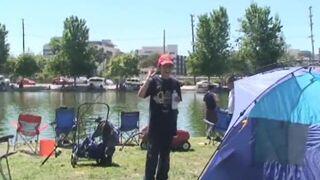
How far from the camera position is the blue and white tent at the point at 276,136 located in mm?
7133

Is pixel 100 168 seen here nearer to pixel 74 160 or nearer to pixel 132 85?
pixel 74 160

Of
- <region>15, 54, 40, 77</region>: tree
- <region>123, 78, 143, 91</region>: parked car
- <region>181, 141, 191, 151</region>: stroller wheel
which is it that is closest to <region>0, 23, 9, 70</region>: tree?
<region>15, 54, 40, 77</region>: tree

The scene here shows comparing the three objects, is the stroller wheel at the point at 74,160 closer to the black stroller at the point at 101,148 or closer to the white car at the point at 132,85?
the black stroller at the point at 101,148

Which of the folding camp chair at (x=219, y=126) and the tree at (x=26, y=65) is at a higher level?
the tree at (x=26, y=65)

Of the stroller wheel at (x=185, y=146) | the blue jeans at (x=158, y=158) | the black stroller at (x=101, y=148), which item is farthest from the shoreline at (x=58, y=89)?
the blue jeans at (x=158, y=158)

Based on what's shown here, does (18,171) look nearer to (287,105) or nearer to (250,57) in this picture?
(287,105)

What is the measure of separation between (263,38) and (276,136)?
51100 mm

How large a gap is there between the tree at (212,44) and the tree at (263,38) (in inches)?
171

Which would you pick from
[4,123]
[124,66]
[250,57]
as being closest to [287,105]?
[4,123]

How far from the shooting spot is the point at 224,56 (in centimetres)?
6269

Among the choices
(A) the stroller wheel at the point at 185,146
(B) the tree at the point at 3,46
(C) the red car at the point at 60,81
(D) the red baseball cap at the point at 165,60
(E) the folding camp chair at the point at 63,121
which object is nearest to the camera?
(D) the red baseball cap at the point at 165,60

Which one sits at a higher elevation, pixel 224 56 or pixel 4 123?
pixel 224 56

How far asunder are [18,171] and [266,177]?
4106 millimetres

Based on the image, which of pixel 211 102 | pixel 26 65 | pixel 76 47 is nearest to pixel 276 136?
pixel 211 102
